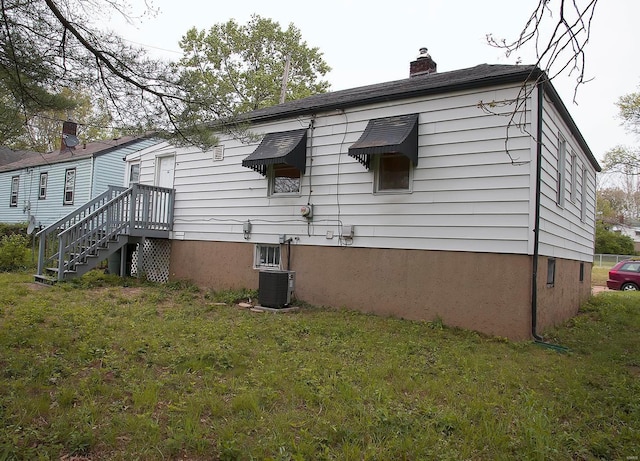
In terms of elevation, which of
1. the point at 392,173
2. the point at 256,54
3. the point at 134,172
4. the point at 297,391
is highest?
the point at 256,54

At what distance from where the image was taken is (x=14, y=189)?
22203 mm

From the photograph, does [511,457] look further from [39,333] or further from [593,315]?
[593,315]

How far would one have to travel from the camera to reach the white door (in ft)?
36.3

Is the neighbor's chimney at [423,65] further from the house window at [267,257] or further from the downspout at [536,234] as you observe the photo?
the house window at [267,257]

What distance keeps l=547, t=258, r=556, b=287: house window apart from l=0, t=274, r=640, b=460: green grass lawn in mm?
1081

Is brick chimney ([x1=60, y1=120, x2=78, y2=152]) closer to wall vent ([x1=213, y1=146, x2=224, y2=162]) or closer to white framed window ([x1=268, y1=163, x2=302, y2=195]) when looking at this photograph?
wall vent ([x1=213, y1=146, x2=224, y2=162])

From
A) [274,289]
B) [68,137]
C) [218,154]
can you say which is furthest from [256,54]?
[274,289]

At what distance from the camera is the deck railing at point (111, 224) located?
938cm

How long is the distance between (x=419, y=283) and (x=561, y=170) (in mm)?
3665

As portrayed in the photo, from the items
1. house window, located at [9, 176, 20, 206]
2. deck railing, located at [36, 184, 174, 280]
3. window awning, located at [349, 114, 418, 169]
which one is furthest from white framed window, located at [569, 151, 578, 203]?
house window, located at [9, 176, 20, 206]

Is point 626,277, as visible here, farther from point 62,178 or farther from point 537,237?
point 62,178

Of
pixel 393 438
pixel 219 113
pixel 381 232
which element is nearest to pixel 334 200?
pixel 381 232

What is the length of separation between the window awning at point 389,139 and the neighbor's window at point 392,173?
0.70 feet

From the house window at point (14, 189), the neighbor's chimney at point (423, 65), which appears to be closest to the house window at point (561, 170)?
the neighbor's chimney at point (423, 65)
